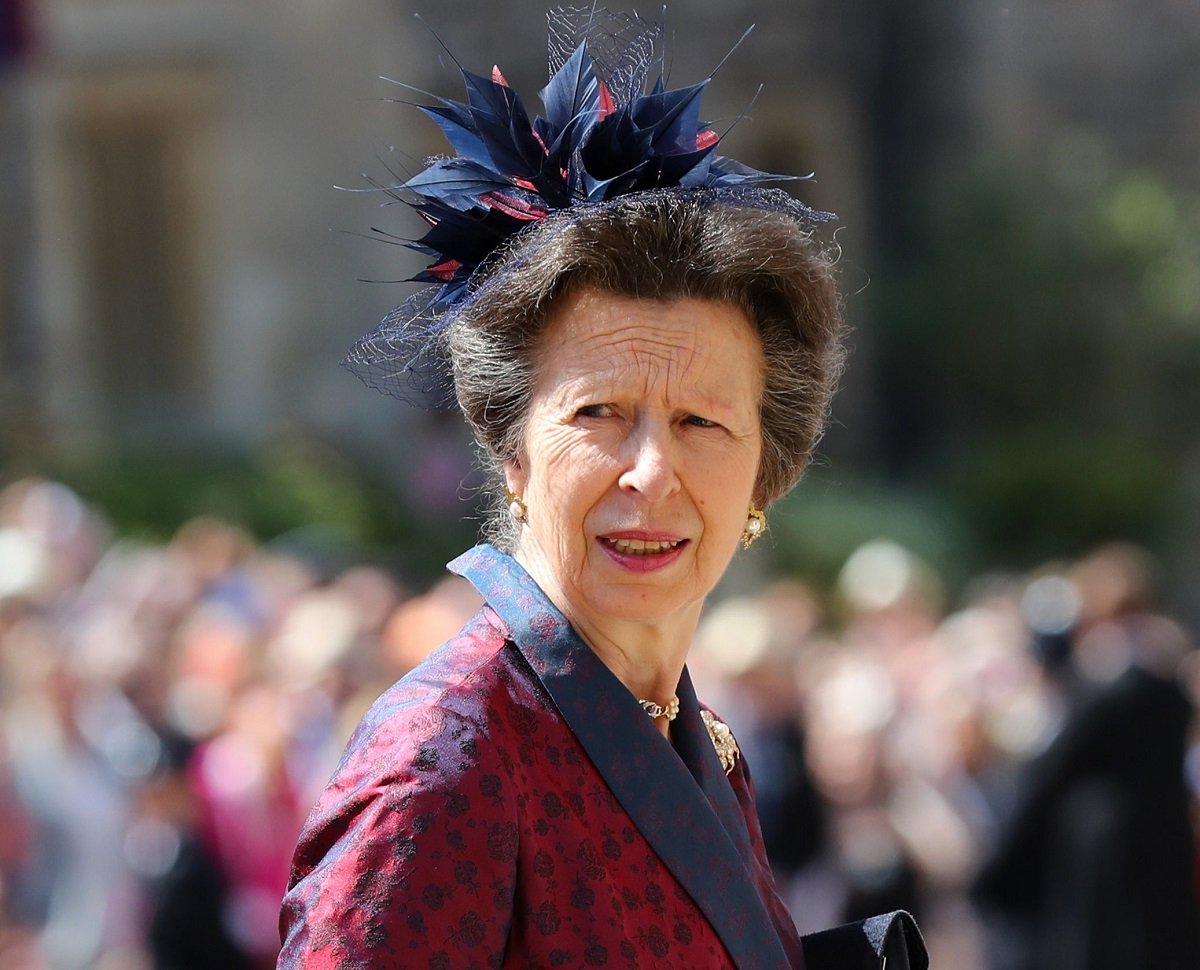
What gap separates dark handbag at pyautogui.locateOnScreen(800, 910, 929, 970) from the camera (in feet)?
7.96

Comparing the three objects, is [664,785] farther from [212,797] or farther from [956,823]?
[956,823]

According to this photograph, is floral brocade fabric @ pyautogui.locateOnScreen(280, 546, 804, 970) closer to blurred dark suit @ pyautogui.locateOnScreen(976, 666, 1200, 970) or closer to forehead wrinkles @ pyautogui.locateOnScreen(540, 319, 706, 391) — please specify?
forehead wrinkles @ pyautogui.locateOnScreen(540, 319, 706, 391)

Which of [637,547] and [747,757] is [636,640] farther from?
[747,757]

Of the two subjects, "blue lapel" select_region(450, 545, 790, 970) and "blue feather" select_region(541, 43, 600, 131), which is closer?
"blue lapel" select_region(450, 545, 790, 970)

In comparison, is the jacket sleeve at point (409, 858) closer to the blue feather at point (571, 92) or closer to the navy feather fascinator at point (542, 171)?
the navy feather fascinator at point (542, 171)

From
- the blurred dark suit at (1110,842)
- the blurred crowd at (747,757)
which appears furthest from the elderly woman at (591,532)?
the blurred dark suit at (1110,842)

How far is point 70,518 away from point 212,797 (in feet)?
14.2

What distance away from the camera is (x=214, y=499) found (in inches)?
476

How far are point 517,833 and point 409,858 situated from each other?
0.14 m

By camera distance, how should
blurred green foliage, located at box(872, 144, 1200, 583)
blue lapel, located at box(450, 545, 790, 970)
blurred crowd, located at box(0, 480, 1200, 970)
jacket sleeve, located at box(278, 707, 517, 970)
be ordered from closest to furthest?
jacket sleeve, located at box(278, 707, 517, 970) → blue lapel, located at box(450, 545, 790, 970) → blurred crowd, located at box(0, 480, 1200, 970) → blurred green foliage, located at box(872, 144, 1200, 583)

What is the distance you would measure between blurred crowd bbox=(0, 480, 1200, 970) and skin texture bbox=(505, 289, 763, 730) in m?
3.34

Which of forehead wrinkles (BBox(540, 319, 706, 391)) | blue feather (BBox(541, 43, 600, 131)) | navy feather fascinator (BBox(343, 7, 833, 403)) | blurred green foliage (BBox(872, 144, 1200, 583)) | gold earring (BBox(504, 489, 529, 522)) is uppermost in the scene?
blurred green foliage (BBox(872, 144, 1200, 583))

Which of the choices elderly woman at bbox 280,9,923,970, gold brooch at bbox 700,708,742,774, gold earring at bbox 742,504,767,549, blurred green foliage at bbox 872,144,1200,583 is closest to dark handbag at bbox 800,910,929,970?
elderly woman at bbox 280,9,923,970

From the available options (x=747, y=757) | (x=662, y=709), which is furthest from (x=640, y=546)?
(x=747, y=757)
